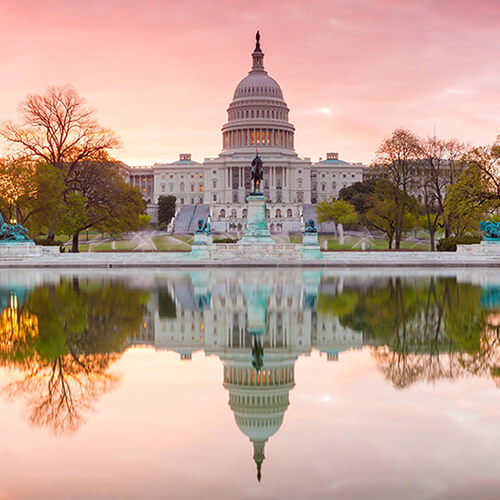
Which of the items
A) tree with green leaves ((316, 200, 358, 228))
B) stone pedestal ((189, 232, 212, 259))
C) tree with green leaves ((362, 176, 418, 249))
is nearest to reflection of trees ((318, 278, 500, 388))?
stone pedestal ((189, 232, 212, 259))

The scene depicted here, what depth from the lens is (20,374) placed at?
926 cm

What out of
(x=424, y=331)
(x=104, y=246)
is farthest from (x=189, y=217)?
(x=424, y=331)

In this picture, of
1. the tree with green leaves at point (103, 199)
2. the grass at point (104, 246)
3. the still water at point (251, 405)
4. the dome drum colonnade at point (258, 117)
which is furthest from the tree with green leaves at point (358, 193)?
the still water at point (251, 405)

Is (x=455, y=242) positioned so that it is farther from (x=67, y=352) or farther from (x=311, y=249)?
(x=67, y=352)

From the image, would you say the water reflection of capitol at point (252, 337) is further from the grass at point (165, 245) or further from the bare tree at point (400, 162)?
the grass at point (165, 245)

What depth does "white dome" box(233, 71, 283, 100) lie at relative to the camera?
15725 centimetres

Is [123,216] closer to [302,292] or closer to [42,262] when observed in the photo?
[42,262]

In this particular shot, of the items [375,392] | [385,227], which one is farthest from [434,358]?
[385,227]

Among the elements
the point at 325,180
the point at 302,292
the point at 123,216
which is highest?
the point at 325,180

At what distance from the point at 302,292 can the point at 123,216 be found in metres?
34.0

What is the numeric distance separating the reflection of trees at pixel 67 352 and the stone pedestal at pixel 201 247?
23.9 metres

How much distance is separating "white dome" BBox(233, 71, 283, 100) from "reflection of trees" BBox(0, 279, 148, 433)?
467 feet

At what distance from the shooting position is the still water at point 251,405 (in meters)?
5.41

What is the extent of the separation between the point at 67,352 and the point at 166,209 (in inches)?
5041
